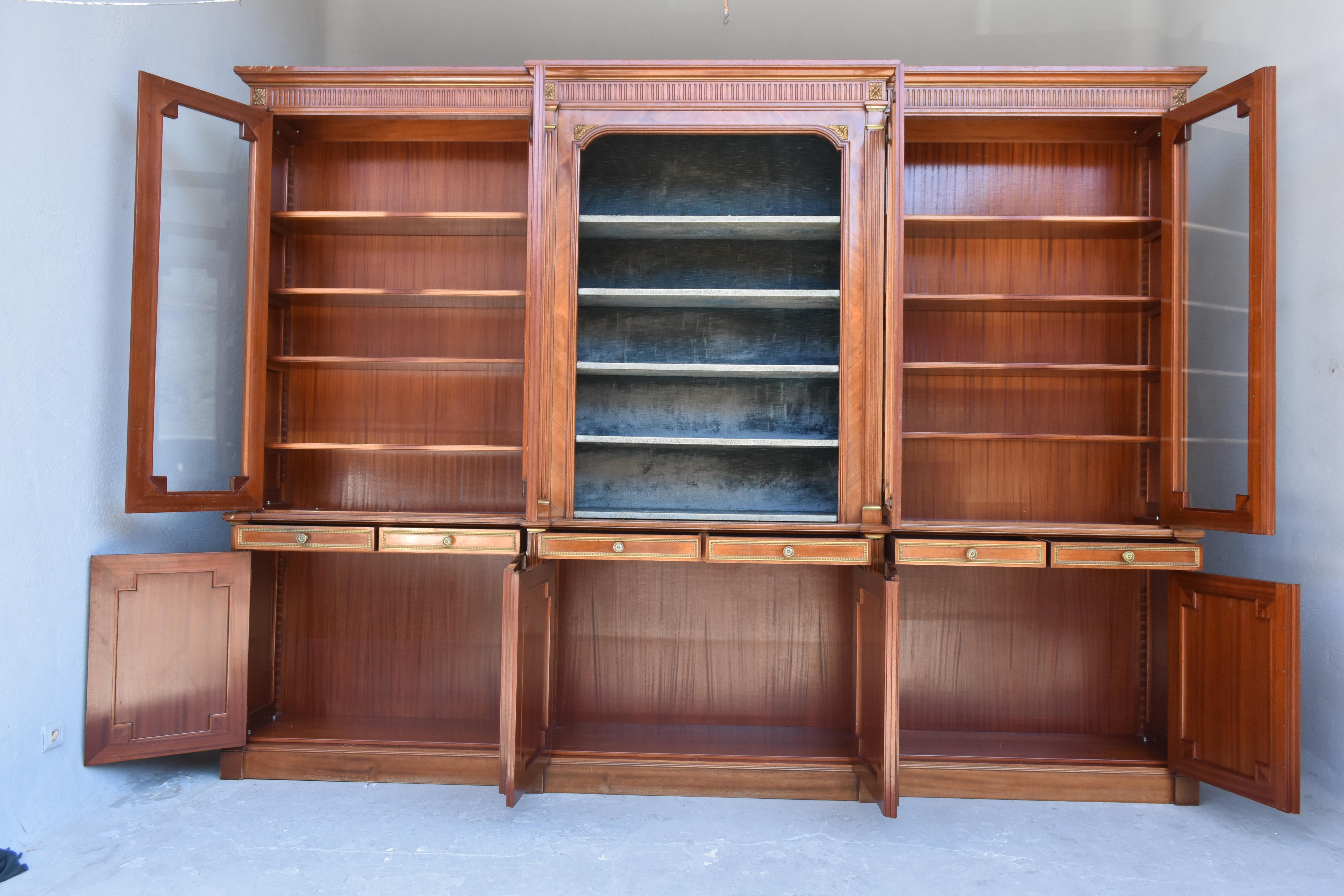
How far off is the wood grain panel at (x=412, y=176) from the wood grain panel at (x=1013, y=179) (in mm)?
1580

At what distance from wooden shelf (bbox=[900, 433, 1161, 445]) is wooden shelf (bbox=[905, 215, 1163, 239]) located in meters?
0.75

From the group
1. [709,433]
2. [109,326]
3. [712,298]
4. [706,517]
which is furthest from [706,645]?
[109,326]

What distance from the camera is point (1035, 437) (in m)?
2.83

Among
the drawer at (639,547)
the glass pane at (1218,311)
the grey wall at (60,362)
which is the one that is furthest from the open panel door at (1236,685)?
the grey wall at (60,362)

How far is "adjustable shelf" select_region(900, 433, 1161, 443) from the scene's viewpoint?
2.79 meters

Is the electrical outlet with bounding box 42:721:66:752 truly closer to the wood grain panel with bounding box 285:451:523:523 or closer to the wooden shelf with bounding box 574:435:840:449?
the wood grain panel with bounding box 285:451:523:523

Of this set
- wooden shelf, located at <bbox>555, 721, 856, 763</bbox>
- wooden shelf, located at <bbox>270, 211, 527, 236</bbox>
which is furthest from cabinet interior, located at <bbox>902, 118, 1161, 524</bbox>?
wooden shelf, located at <bbox>270, 211, 527, 236</bbox>

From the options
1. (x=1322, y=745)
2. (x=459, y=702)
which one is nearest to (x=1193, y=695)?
(x=1322, y=745)

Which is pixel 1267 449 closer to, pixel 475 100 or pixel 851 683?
pixel 851 683

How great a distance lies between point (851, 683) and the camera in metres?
3.11

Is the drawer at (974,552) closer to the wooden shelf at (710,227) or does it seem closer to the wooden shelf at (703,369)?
the wooden shelf at (703,369)

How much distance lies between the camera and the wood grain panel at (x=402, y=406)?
321 centimetres

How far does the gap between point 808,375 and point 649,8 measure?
203 centimetres

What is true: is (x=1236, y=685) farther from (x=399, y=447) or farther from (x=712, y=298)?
(x=399, y=447)
